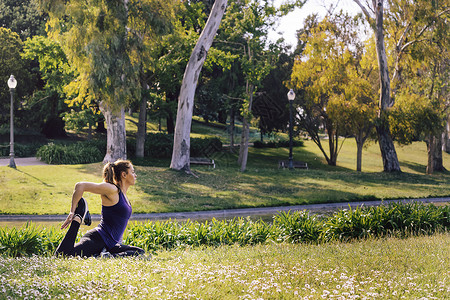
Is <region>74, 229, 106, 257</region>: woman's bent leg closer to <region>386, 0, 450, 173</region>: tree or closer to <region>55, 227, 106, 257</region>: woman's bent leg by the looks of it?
<region>55, 227, 106, 257</region>: woman's bent leg

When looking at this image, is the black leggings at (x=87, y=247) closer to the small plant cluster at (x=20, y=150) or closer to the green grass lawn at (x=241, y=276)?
the green grass lawn at (x=241, y=276)

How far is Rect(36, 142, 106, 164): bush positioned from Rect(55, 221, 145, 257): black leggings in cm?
1990

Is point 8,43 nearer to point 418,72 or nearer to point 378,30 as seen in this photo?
point 378,30

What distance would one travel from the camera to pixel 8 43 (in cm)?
3297

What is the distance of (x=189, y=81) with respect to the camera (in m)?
21.5

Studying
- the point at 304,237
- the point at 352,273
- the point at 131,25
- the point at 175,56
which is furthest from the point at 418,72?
the point at 352,273

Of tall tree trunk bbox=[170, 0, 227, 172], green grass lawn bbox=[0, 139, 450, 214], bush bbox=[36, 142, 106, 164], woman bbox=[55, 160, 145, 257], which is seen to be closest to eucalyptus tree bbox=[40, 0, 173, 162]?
tall tree trunk bbox=[170, 0, 227, 172]

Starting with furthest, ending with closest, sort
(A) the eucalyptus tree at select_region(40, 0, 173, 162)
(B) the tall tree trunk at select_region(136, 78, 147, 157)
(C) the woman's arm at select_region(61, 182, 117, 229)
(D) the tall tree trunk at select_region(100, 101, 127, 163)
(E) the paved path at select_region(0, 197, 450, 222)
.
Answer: (B) the tall tree trunk at select_region(136, 78, 147, 157), (D) the tall tree trunk at select_region(100, 101, 127, 163), (A) the eucalyptus tree at select_region(40, 0, 173, 162), (E) the paved path at select_region(0, 197, 450, 222), (C) the woman's arm at select_region(61, 182, 117, 229)

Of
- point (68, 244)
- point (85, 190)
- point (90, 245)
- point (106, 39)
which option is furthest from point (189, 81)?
point (85, 190)

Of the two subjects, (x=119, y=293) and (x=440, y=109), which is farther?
(x=440, y=109)

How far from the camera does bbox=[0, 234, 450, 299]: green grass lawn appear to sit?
174 inches

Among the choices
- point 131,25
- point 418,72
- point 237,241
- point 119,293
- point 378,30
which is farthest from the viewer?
point 418,72

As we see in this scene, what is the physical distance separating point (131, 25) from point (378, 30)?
12496 mm

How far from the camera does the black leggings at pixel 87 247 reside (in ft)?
19.9
